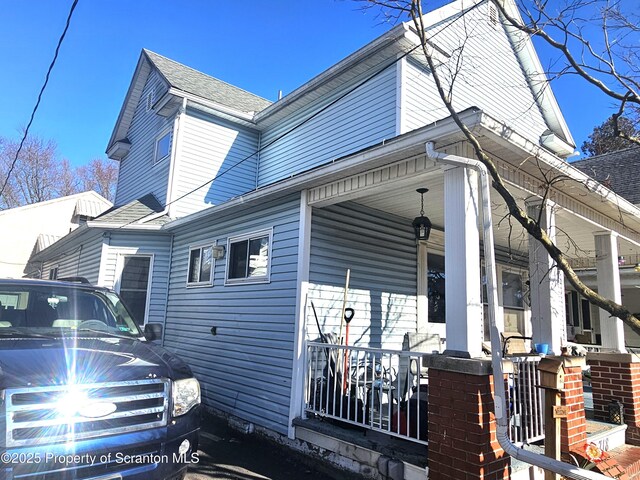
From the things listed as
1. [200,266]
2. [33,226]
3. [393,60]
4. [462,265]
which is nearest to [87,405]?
[462,265]

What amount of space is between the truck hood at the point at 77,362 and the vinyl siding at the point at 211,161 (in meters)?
7.11

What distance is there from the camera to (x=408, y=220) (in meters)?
7.23

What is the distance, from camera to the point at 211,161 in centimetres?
1098

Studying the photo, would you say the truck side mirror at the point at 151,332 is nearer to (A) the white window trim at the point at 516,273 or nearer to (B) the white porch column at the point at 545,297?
(B) the white porch column at the point at 545,297

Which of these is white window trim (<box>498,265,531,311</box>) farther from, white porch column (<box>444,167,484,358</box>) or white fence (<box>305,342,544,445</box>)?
white porch column (<box>444,167,484,358</box>)

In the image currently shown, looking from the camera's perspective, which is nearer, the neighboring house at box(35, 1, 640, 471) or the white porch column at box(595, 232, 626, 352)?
the neighboring house at box(35, 1, 640, 471)

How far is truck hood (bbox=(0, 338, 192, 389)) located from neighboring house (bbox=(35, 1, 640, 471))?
2.44 m

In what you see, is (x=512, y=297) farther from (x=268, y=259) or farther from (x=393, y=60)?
(x=268, y=259)

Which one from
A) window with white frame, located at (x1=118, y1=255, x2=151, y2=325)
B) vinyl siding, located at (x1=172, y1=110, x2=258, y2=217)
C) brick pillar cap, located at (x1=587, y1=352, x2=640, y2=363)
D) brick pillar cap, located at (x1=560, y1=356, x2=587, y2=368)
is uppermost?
vinyl siding, located at (x1=172, y1=110, x2=258, y2=217)

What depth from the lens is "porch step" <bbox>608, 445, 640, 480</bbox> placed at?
428 cm

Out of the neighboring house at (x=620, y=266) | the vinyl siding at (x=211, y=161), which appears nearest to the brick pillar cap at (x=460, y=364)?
the vinyl siding at (x=211, y=161)

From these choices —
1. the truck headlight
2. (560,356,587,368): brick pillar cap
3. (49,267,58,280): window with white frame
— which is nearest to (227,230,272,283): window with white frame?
the truck headlight

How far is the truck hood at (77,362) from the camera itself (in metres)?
2.61

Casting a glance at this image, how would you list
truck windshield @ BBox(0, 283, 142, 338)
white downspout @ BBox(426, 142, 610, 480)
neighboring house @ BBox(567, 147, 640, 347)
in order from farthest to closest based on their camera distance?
neighboring house @ BBox(567, 147, 640, 347), truck windshield @ BBox(0, 283, 142, 338), white downspout @ BBox(426, 142, 610, 480)
